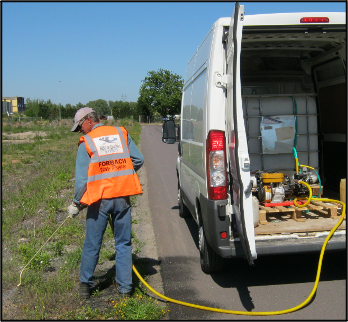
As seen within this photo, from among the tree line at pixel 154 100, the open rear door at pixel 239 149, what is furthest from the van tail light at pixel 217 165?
the tree line at pixel 154 100

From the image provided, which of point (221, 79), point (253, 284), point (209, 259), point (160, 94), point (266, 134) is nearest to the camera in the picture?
point (221, 79)

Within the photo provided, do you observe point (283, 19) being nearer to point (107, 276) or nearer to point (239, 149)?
point (239, 149)

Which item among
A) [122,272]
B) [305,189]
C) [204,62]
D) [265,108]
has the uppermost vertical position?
[204,62]

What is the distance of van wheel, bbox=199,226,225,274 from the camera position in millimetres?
4742

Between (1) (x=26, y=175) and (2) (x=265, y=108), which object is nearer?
(2) (x=265, y=108)

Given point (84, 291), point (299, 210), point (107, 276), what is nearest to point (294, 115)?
point (299, 210)

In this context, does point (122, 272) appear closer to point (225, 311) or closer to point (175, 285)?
point (175, 285)

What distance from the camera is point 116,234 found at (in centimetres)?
433

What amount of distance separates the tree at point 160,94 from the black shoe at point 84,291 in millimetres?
84250

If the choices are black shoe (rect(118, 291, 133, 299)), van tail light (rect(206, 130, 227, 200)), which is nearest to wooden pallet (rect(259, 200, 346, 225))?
van tail light (rect(206, 130, 227, 200))

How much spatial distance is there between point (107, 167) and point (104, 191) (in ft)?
0.83

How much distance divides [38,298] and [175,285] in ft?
4.96

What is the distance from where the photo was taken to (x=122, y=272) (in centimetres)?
423

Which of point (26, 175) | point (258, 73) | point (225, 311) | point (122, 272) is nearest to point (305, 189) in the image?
point (258, 73)
